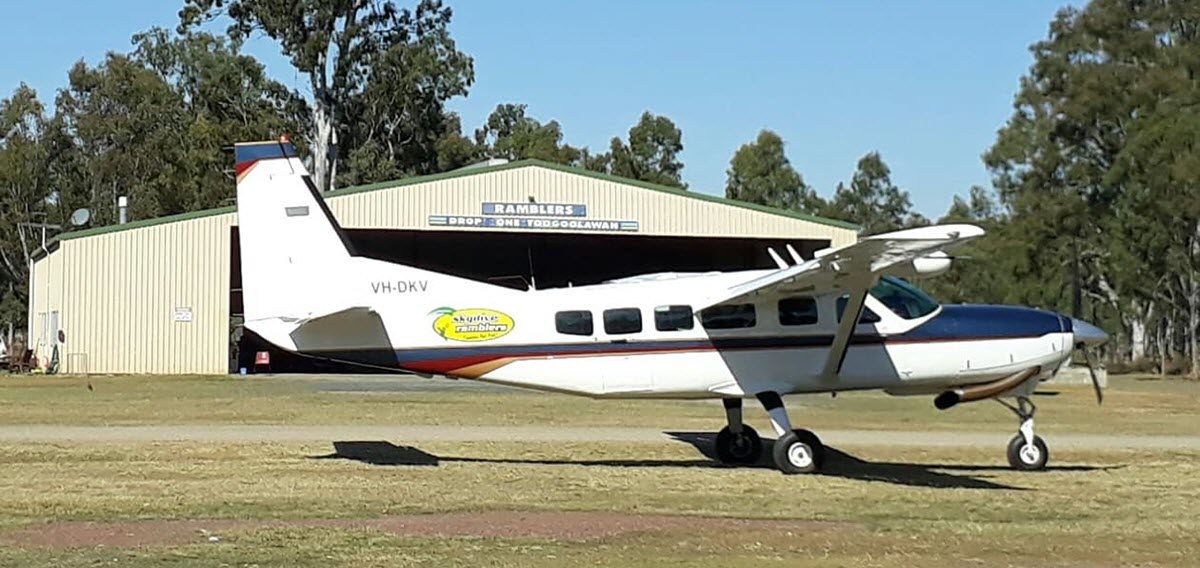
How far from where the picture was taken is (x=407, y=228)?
156 feet

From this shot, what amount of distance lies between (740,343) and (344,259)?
4913 mm

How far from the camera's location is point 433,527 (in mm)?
12188

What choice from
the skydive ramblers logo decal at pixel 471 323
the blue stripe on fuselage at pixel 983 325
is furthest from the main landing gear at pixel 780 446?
the skydive ramblers logo decal at pixel 471 323

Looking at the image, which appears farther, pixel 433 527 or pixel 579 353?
pixel 579 353

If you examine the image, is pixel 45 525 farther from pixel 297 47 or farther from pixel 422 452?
pixel 297 47

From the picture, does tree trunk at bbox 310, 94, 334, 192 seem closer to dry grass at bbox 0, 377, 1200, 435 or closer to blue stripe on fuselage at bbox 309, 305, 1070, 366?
dry grass at bbox 0, 377, 1200, 435

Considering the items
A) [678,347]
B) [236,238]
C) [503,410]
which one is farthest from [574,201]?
[678,347]

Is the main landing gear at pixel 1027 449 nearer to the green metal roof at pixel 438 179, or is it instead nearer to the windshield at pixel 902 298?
the windshield at pixel 902 298

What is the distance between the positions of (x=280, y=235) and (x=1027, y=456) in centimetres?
969

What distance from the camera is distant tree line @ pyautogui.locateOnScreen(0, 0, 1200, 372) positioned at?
201ft

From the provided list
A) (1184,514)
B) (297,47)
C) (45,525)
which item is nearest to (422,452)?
(45,525)

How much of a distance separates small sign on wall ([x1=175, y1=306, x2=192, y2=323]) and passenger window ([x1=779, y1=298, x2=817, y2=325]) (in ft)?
107

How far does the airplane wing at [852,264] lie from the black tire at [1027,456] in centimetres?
331

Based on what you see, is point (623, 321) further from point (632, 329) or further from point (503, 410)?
point (503, 410)
